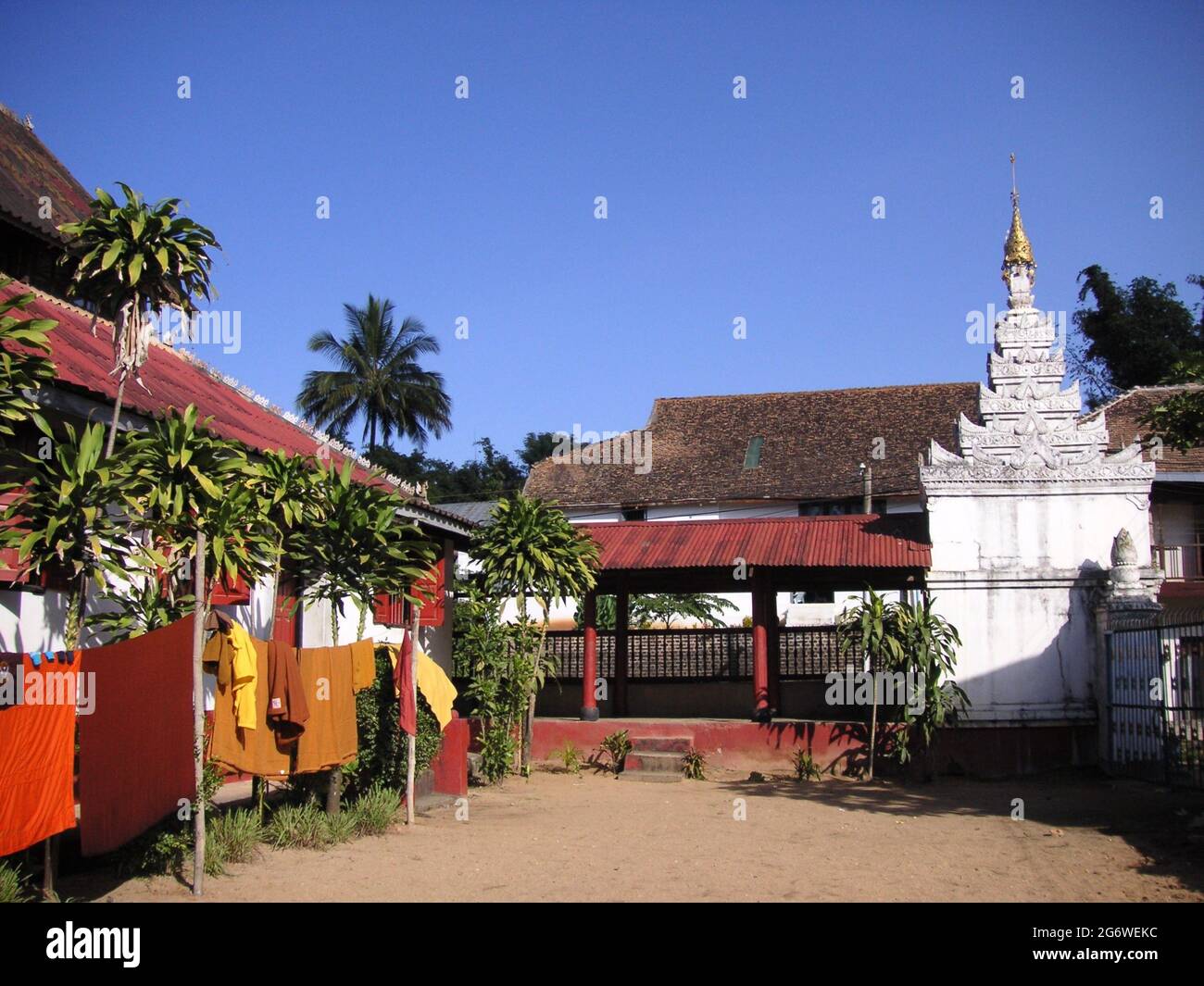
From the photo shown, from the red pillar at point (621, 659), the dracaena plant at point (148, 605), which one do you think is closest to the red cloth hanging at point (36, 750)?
the dracaena plant at point (148, 605)

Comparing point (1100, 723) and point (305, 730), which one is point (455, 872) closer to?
point (305, 730)

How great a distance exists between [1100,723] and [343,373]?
28952 millimetres

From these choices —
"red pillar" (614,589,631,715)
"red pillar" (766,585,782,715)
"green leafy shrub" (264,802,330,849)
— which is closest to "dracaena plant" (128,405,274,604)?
"green leafy shrub" (264,802,330,849)

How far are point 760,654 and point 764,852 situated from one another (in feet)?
23.0

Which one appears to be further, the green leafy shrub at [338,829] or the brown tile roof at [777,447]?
the brown tile roof at [777,447]

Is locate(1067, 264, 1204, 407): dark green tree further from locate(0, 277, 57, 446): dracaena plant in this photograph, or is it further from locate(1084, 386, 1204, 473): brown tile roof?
locate(0, 277, 57, 446): dracaena plant

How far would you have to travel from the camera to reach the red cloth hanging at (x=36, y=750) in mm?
6641

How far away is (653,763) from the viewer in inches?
639

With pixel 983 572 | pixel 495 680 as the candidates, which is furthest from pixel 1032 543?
pixel 495 680

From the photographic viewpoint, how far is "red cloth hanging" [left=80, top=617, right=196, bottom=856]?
735 cm

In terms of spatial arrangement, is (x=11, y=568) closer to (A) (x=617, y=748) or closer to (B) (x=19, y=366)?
(B) (x=19, y=366)

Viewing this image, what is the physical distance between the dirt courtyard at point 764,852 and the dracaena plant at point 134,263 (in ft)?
12.9

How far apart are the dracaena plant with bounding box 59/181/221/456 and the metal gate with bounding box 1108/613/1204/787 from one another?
9.63 metres

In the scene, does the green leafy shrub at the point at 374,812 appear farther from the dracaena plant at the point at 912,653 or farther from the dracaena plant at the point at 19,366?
the dracaena plant at the point at 912,653
